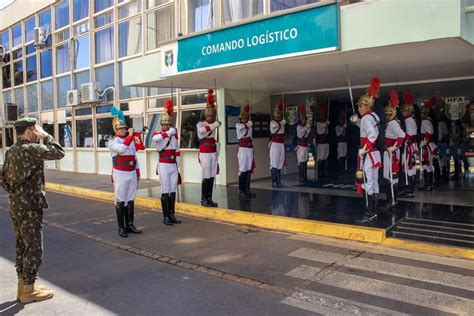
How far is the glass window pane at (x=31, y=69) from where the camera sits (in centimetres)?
2120

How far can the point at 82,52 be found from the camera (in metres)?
17.9

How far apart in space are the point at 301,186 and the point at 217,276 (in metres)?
6.59

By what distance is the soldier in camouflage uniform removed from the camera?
460cm

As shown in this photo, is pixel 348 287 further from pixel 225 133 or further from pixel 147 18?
pixel 147 18

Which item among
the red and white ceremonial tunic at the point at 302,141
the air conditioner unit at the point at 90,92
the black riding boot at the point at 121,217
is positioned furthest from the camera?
the air conditioner unit at the point at 90,92

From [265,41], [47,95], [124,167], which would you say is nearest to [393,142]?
[265,41]

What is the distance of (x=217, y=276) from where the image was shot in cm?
534

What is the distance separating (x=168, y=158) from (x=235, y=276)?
132 inches

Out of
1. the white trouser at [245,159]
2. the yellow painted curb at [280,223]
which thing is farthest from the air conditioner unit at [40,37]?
the white trouser at [245,159]

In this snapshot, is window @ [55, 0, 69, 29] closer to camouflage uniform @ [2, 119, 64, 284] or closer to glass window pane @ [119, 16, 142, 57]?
glass window pane @ [119, 16, 142, 57]

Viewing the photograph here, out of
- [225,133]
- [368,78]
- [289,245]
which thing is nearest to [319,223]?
[289,245]

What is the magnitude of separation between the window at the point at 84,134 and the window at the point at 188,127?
19.2 feet

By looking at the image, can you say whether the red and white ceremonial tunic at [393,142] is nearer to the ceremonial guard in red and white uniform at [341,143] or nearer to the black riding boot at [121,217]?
the black riding boot at [121,217]

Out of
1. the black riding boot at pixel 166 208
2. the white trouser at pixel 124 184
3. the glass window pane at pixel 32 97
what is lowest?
the black riding boot at pixel 166 208
